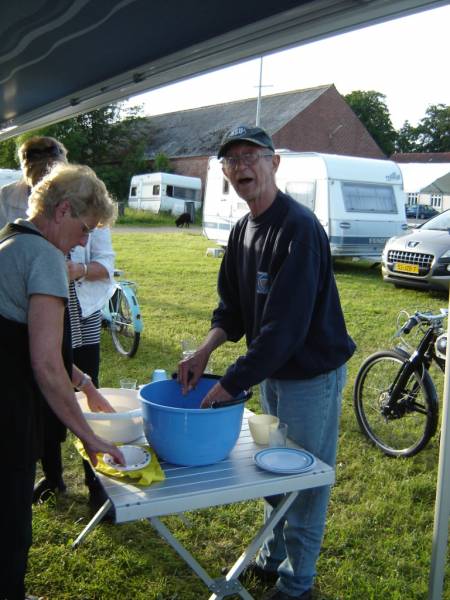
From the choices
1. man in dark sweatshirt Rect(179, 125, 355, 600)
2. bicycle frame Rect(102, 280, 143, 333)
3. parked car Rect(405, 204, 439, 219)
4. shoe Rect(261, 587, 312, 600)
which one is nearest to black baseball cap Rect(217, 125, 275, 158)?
man in dark sweatshirt Rect(179, 125, 355, 600)

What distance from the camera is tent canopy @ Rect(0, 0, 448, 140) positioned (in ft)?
5.63

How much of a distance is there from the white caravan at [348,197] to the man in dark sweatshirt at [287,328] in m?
10.9

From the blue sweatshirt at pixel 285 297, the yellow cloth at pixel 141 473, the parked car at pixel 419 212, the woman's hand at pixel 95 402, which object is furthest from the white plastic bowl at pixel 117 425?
the parked car at pixel 419 212

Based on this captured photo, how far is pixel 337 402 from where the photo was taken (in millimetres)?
2367

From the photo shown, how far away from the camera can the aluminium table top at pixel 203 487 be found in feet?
5.71

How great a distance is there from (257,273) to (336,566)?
167 centimetres

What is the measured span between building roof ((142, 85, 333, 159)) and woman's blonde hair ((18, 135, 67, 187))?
105ft

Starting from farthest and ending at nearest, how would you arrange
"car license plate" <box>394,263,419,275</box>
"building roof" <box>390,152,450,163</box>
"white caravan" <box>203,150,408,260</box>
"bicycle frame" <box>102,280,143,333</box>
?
1. "building roof" <box>390,152,450,163</box>
2. "white caravan" <box>203,150,408,260</box>
3. "car license plate" <box>394,263,419,275</box>
4. "bicycle frame" <box>102,280,143,333</box>

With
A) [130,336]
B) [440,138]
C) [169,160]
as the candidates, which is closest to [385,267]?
[130,336]

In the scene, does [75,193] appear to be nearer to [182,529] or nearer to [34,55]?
[34,55]

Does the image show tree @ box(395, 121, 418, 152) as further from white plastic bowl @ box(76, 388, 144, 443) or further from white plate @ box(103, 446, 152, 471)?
white plate @ box(103, 446, 152, 471)

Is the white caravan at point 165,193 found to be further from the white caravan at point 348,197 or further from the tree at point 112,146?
the white caravan at point 348,197

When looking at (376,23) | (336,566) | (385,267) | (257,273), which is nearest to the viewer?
(376,23)

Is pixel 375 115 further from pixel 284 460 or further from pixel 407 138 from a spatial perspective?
pixel 284 460
